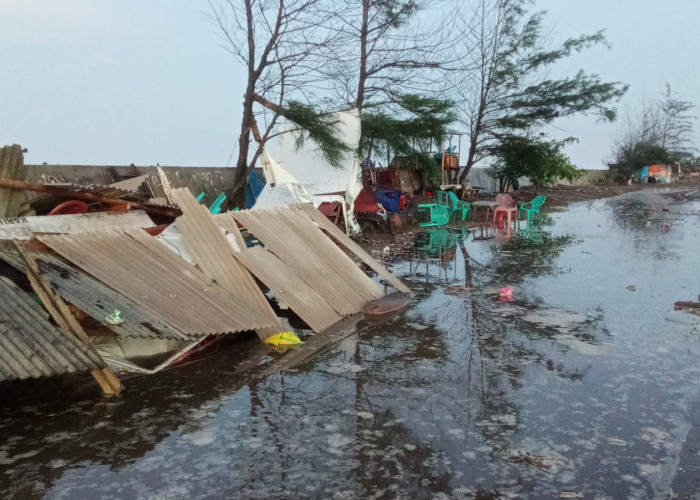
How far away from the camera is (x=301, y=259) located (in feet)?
19.9

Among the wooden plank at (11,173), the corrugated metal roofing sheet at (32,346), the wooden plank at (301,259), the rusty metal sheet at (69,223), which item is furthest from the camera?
the wooden plank at (301,259)

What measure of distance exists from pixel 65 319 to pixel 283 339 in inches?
Result: 71.1

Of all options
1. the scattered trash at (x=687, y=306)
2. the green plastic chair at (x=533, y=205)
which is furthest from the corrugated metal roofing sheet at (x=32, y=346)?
the green plastic chair at (x=533, y=205)

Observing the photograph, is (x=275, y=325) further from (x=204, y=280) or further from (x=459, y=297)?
(x=459, y=297)

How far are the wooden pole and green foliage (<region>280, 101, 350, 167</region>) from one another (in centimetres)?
737

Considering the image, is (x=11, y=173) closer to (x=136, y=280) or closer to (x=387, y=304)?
(x=136, y=280)

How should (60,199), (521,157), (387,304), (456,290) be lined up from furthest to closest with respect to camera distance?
(521,157)
(456,290)
(387,304)
(60,199)

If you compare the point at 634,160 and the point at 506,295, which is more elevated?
the point at 634,160

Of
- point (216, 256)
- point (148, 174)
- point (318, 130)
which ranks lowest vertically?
point (216, 256)

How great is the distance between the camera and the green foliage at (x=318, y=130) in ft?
34.7

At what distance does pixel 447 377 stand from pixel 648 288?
4.33 meters

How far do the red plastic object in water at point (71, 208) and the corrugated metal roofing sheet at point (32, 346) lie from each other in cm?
173

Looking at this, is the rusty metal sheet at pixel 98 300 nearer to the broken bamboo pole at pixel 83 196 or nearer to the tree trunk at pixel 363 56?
the broken bamboo pole at pixel 83 196

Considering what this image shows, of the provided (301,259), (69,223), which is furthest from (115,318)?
(301,259)
